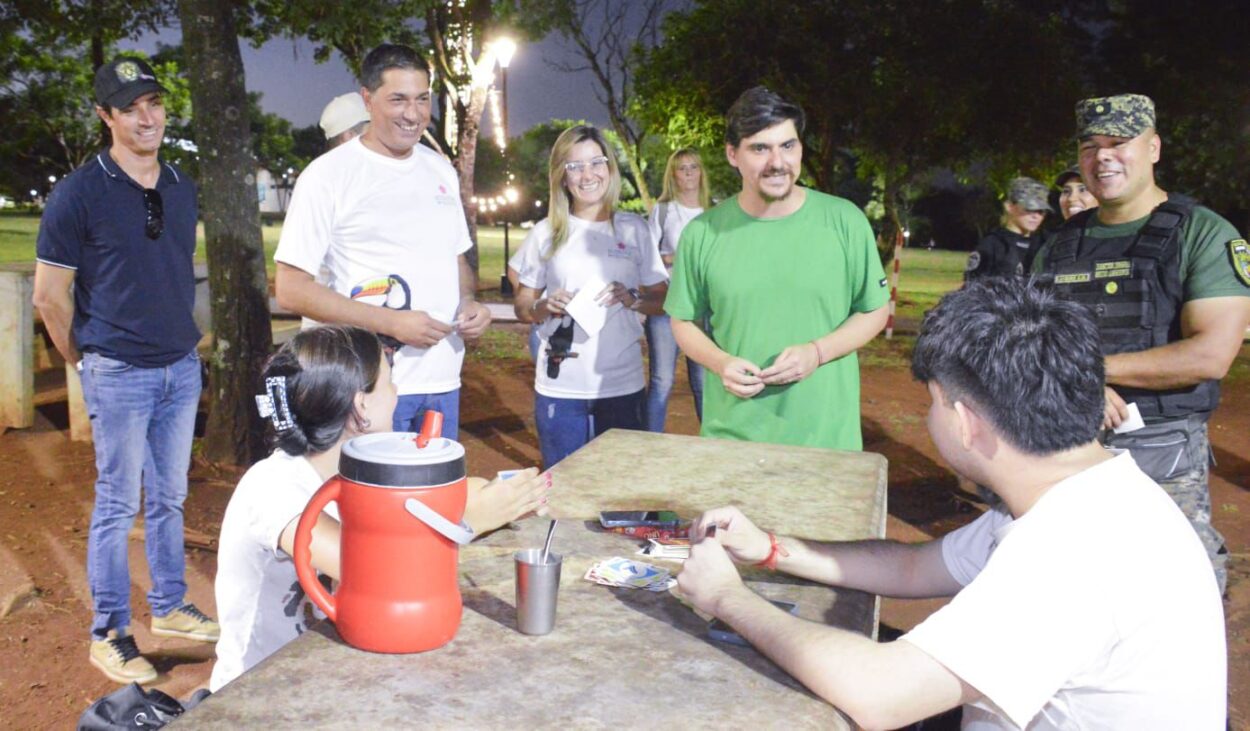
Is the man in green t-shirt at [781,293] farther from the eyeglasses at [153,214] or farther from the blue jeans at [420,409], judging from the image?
the eyeglasses at [153,214]

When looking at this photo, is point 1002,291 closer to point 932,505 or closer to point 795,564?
point 795,564

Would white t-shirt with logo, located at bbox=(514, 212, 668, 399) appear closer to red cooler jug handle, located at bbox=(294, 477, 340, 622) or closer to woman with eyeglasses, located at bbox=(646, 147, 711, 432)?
woman with eyeglasses, located at bbox=(646, 147, 711, 432)

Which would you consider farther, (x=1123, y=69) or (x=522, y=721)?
(x=1123, y=69)

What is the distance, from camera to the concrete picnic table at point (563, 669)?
1.43 meters

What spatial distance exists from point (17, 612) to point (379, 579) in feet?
11.3

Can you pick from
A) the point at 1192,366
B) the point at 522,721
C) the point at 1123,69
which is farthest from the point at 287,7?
the point at 1123,69

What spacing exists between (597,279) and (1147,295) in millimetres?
2080

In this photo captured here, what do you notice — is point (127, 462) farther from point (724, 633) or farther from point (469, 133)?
point (469, 133)

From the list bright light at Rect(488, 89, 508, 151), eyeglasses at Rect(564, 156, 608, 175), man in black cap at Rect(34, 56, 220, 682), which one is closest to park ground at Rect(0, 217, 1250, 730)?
man in black cap at Rect(34, 56, 220, 682)

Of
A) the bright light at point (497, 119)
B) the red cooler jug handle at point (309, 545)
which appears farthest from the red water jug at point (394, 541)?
the bright light at point (497, 119)

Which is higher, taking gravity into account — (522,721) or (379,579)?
(379,579)

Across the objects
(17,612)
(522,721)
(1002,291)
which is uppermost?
(1002,291)

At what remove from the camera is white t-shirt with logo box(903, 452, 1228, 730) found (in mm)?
1396

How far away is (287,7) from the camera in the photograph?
9164 mm
